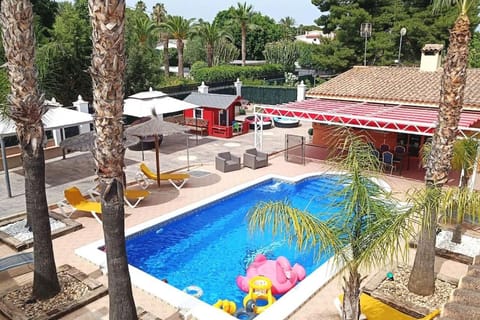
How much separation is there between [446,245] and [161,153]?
16960mm

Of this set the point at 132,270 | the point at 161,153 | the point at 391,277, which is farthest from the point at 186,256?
the point at 161,153

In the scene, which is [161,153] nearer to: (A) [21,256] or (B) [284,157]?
(B) [284,157]

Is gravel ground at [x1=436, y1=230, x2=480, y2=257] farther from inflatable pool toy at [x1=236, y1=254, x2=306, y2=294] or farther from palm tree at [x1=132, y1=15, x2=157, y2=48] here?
palm tree at [x1=132, y1=15, x2=157, y2=48]

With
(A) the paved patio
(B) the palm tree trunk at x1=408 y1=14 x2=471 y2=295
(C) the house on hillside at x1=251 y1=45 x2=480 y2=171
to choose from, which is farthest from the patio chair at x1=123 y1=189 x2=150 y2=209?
(B) the palm tree trunk at x1=408 y1=14 x2=471 y2=295

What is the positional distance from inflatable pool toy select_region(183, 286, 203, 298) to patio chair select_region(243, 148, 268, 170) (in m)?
10.9

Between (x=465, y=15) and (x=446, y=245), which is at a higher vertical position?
(x=465, y=15)

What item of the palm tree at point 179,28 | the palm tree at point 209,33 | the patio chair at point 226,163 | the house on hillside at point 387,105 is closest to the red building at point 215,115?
the house on hillside at point 387,105

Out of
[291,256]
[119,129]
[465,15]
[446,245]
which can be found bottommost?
[291,256]

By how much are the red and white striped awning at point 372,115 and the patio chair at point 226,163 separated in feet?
10.3

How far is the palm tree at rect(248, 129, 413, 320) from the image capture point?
23.1ft

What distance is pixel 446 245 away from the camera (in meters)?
12.8

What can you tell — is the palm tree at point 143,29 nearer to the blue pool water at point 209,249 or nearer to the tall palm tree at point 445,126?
the blue pool water at point 209,249

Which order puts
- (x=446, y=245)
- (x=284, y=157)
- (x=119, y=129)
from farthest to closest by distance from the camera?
(x=284, y=157), (x=446, y=245), (x=119, y=129)

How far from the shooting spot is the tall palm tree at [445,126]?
9305 mm
